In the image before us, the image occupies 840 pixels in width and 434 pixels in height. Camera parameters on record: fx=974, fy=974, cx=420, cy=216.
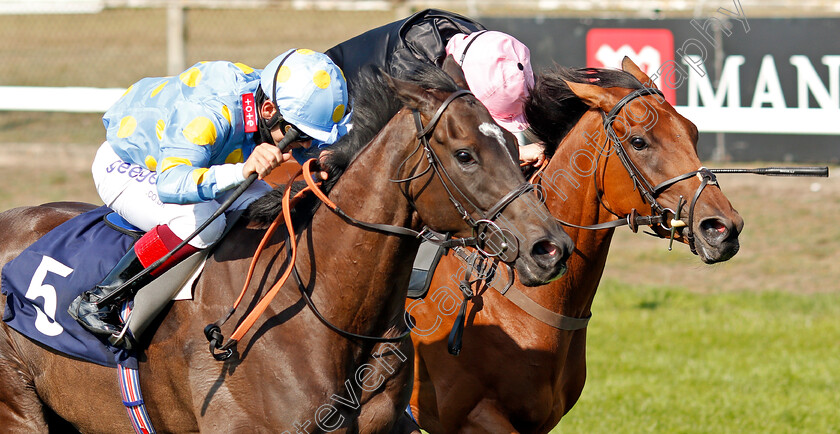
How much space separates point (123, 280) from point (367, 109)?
3.37 ft

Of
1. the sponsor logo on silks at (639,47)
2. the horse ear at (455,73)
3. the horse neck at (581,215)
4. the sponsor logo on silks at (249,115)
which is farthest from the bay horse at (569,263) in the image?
the sponsor logo on silks at (639,47)

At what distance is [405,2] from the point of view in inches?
417

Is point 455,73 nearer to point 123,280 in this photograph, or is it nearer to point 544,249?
point 544,249

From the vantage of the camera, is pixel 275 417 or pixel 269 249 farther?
pixel 269 249

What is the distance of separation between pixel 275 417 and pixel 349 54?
1876mm

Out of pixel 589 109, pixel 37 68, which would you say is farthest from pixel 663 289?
pixel 37 68

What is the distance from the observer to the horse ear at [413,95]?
9.51 ft

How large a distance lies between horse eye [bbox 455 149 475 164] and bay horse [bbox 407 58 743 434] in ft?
3.68

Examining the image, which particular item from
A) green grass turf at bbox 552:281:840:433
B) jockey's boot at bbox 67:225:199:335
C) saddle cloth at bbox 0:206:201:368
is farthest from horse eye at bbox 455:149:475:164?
green grass turf at bbox 552:281:840:433

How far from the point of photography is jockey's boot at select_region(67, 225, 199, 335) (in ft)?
10.7

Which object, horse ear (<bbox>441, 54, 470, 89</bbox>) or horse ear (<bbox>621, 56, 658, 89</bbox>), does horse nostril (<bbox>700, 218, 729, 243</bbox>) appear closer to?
horse ear (<bbox>621, 56, 658, 89</bbox>)

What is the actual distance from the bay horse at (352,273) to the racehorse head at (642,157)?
3.31 ft

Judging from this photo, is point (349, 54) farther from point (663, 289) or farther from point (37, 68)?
point (37, 68)

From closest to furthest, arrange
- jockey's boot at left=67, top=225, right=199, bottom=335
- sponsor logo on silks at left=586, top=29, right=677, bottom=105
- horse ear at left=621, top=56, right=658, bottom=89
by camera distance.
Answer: jockey's boot at left=67, top=225, right=199, bottom=335, horse ear at left=621, top=56, right=658, bottom=89, sponsor logo on silks at left=586, top=29, right=677, bottom=105
